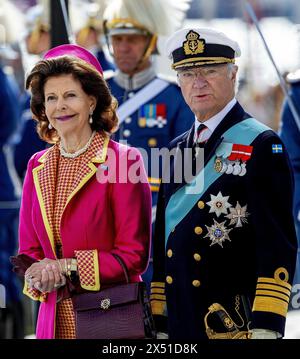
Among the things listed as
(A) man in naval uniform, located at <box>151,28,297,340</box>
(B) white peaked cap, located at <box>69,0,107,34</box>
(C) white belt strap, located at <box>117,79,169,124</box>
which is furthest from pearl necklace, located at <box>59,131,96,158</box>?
(B) white peaked cap, located at <box>69,0,107,34</box>

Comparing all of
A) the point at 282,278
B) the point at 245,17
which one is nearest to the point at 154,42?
the point at 245,17

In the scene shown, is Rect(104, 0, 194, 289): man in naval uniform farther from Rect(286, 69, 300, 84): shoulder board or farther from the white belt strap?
Rect(286, 69, 300, 84): shoulder board

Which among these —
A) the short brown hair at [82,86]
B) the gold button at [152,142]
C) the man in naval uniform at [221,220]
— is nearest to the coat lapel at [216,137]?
the man in naval uniform at [221,220]

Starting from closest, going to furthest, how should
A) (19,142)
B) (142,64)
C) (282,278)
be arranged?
(282,278), (142,64), (19,142)

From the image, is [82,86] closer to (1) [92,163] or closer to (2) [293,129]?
(1) [92,163]

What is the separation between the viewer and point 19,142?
696cm

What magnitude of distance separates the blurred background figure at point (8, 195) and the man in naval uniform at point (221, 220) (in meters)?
2.37

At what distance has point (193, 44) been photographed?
4.20 meters

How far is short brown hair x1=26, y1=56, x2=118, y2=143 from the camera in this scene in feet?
13.9

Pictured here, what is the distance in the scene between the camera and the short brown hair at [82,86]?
423 cm

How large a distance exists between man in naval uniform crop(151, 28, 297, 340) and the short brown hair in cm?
27

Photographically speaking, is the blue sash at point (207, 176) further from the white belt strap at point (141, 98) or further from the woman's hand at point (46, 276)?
the white belt strap at point (141, 98)

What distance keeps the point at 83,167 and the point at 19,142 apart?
111 inches

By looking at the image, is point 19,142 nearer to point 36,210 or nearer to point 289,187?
point 36,210
